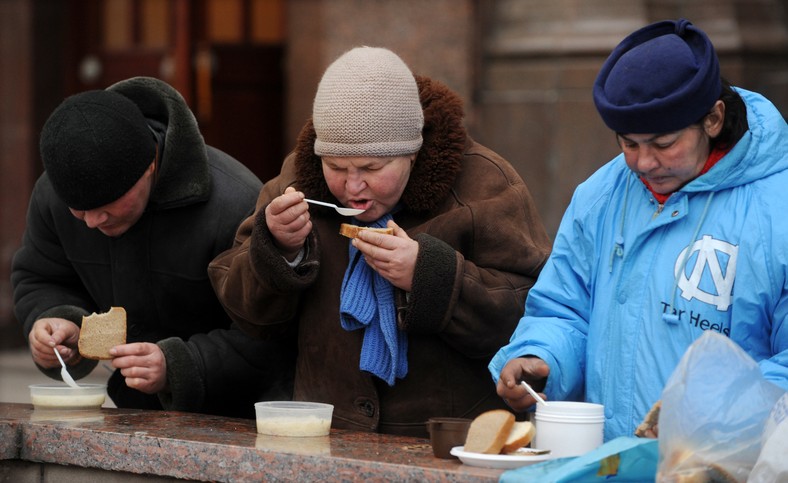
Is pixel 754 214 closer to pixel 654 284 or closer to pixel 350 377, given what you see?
pixel 654 284

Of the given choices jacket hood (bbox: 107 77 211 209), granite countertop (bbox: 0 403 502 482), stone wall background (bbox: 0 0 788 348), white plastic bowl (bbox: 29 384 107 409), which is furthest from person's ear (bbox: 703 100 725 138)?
stone wall background (bbox: 0 0 788 348)

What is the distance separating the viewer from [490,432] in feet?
9.51

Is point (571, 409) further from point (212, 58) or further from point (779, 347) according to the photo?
point (212, 58)

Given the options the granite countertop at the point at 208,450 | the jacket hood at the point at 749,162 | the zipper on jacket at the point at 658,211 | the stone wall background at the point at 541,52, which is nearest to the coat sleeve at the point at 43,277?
the granite countertop at the point at 208,450

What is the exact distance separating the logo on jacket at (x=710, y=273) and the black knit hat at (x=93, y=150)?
1.69m

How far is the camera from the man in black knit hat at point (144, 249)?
3789mm

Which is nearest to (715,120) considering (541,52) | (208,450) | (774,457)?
(774,457)

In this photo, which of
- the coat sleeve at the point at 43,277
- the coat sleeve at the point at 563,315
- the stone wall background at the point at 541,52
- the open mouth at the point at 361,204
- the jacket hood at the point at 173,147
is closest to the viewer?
the coat sleeve at the point at 563,315

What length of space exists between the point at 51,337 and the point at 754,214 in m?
2.18

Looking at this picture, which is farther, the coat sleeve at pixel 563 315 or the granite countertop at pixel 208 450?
the coat sleeve at pixel 563 315

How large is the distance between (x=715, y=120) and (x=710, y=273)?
14.3 inches

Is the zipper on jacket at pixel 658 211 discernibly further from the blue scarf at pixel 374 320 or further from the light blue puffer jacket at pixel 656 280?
the blue scarf at pixel 374 320

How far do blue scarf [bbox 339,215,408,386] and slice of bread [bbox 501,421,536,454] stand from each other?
25.7 inches

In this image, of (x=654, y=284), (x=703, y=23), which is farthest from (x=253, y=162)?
(x=654, y=284)
